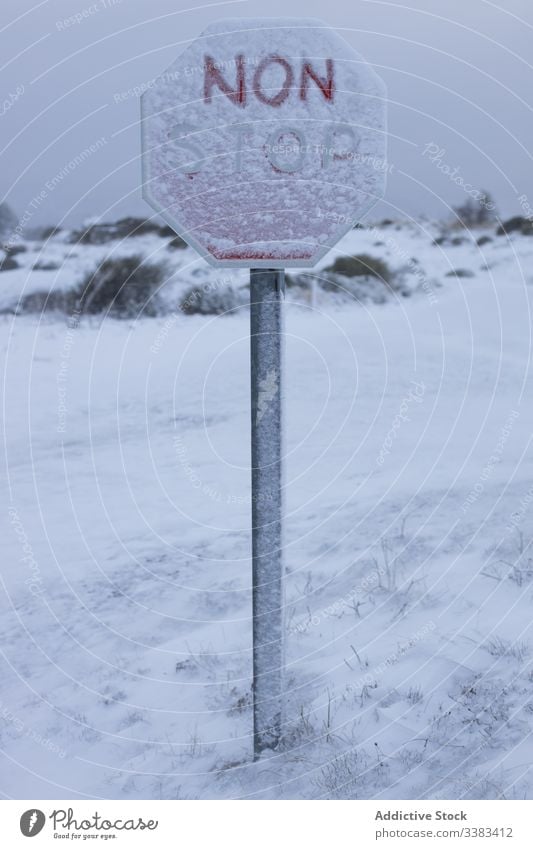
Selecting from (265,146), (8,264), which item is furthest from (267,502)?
(8,264)

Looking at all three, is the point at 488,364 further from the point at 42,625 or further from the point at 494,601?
the point at 42,625

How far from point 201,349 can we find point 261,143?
6.32 metres

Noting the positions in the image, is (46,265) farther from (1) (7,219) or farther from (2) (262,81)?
Result: (2) (262,81)

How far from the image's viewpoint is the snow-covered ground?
3158mm

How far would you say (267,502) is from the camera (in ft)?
9.79

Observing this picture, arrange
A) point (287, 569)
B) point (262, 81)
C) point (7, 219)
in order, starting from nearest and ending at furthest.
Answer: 1. point (262, 81)
2. point (287, 569)
3. point (7, 219)

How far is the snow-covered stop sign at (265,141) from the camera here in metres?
2.74

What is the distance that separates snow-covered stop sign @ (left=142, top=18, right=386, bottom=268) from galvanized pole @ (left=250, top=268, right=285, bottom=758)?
0.53 feet

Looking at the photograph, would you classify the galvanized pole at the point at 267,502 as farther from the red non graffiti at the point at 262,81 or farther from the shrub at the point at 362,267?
the shrub at the point at 362,267

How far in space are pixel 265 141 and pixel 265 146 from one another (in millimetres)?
16

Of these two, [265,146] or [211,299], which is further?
[211,299]

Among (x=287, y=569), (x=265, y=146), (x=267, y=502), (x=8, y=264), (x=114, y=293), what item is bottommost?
(x=287, y=569)

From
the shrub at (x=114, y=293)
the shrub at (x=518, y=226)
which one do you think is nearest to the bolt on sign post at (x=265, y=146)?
the shrub at (x=114, y=293)

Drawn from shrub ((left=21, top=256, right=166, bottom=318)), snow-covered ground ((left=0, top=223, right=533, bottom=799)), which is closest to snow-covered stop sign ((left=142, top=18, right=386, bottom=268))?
snow-covered ground ((left=0, top=223, right=533, bottom=799))
